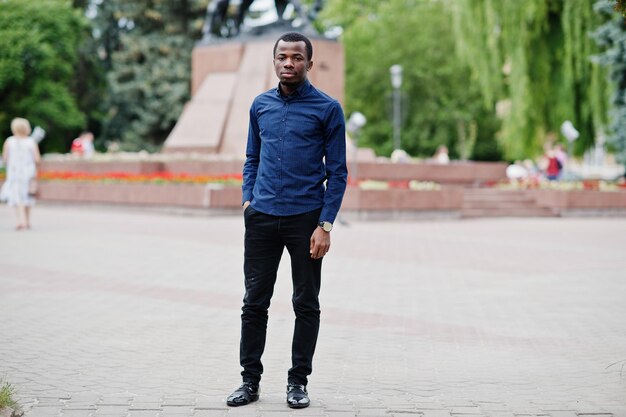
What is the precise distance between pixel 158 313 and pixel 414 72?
38.6 meters

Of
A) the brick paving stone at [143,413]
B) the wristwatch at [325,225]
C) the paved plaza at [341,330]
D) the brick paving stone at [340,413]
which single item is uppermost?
the wristwatch at [325,225]

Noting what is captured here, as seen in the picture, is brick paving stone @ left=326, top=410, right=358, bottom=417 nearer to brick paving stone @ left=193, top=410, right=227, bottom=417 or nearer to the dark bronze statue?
brick paving stone @ left=193, top=410, right=227, bottom=417

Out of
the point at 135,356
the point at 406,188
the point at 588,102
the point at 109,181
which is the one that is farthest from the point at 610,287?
the point at 588,102

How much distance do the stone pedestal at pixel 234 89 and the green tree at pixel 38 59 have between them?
64.5ft

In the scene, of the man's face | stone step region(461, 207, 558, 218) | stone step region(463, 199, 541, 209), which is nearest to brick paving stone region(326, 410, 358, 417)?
the man's face

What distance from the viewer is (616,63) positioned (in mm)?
23719

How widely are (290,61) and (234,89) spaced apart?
20802 millimetres

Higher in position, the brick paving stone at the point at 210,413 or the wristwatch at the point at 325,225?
the wristwatch at the point at 325,225

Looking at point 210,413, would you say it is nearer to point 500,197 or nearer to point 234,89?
point 500,197

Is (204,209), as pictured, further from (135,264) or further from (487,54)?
(487,54)

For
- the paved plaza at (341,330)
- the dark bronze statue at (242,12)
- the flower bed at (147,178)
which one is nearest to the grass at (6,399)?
the paved plaza at (341,330)

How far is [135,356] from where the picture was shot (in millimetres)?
6082

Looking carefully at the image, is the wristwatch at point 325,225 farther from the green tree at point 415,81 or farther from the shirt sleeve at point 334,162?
the green tree at point 415,81

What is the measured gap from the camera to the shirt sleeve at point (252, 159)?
16.2 ft
